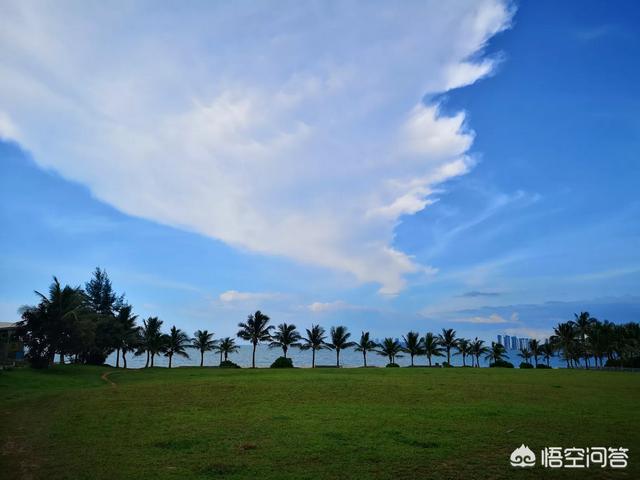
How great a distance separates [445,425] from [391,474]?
7606 millimetres

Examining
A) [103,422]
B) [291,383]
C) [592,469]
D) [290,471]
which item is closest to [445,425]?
[592,469]

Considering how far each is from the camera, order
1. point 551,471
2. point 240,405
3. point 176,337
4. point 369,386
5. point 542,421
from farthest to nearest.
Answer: point 176,337, point 369,386, point 240,405, point 542,421, point 551,471

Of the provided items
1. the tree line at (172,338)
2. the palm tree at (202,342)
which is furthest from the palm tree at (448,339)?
the palm tree at (202,342)

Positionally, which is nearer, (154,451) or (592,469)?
(592,469)

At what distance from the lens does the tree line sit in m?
50.5

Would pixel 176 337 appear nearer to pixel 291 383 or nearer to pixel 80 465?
pixel 291 383

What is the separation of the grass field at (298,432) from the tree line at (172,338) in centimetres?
2051

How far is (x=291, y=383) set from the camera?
3678 centimetres

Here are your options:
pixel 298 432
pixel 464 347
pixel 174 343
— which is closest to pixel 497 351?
pixel 464 347

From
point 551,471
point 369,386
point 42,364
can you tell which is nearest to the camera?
point 551,471

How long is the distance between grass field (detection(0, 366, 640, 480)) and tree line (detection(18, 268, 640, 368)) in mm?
20507

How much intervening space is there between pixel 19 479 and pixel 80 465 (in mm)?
1607

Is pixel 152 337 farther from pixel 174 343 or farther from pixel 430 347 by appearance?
pixel 430 347

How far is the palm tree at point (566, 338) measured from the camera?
9025 centimetres
